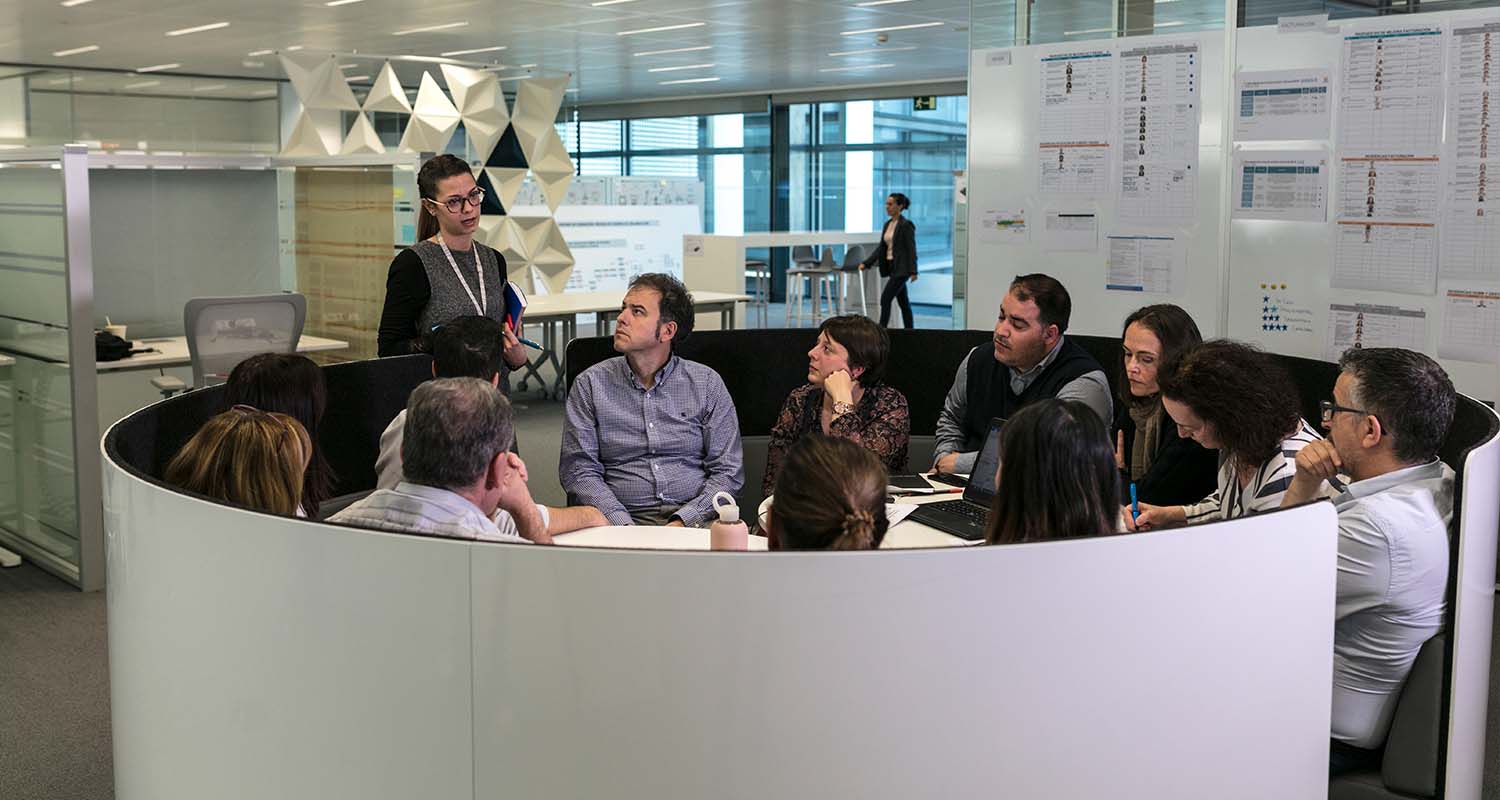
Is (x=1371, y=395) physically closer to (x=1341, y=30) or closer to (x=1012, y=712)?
(x=1012, y=712)

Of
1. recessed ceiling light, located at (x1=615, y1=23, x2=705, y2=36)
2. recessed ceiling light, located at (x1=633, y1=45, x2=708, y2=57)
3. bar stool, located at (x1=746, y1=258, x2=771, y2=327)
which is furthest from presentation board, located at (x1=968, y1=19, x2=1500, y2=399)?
bar stool, located at (x1=746, y1=258, x2=771, y2=327)

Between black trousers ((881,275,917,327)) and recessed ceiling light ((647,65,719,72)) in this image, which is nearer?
black trousers ((881,275,917,327))

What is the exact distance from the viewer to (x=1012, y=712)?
193 centimetres

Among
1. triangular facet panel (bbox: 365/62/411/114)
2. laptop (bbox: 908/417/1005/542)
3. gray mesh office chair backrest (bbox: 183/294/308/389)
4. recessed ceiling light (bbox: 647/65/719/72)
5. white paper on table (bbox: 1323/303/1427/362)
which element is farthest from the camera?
recessed ceiling light (bbox: 647/65/719/72)

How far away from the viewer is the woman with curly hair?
9.77ft

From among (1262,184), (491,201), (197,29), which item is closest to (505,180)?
(491,201)

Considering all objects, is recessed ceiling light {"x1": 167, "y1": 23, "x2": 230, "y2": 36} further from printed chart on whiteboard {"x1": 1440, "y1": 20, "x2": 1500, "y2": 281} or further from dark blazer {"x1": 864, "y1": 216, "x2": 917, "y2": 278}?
printed chart on whiteboard {"x1": 1440, "y1": 20, "x2": 1500, "y2": 281}

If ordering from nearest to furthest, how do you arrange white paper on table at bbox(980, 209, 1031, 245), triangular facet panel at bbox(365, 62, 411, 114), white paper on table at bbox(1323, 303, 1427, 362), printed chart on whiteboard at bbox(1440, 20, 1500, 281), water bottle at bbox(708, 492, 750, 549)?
1. water bottle at bbox(708, 492, 750, 549)
2. printed chart on whiteboard at bbox(1440, 20, 1500, 281)
3. white paper on table at bbox(1323, 303, 1427, 362)
4. white paper on table at bbox(980, 209, 1031, 245)
5. triangular facet panel at bbox(365, 62, 411, 114)

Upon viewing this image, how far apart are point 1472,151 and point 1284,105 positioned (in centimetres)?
66

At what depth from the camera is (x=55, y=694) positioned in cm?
409

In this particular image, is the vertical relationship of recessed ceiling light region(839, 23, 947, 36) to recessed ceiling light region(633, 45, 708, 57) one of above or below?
below

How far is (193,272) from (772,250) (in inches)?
484

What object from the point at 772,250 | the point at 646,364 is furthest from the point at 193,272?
the point at 772,250

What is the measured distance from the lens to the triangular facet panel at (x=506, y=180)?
11.0 m
